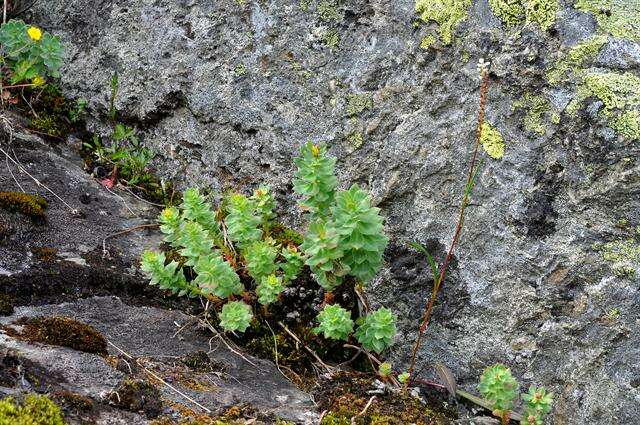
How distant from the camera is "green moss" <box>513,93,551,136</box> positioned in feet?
11.6

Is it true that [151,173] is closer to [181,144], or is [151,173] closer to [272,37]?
[181,144]

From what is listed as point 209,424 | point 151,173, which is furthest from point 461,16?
point 209,424

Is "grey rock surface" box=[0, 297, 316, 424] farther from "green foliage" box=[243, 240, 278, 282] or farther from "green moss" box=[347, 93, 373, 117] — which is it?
"green moss" box=[347, 93, 373, 117]

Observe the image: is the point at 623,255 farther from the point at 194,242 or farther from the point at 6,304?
the point at 6,304

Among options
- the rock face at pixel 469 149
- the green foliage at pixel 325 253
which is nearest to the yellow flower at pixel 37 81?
the rock face at pixel 469 149

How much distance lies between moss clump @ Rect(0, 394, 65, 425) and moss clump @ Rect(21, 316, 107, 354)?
48 cm

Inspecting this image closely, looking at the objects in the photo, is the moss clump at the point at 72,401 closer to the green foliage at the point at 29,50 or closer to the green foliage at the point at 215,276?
the green foliage at the point at 215,276

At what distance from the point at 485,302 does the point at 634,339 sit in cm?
69

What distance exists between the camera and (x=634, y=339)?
11.0ft

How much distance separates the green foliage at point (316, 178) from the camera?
3.27 metres

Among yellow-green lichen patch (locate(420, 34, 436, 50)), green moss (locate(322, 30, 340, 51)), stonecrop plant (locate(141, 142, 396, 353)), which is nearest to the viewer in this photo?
stonecrop plant (locate(141, 142, 396, 353))

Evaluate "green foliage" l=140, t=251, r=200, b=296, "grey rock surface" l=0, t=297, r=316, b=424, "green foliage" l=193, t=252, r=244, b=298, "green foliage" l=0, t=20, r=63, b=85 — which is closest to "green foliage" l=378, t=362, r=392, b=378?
"grey rock surface" l=0, t=297, r=316, b=424

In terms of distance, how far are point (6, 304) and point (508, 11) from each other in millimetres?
2720

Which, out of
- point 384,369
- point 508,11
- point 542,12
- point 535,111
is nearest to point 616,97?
point 535,111
